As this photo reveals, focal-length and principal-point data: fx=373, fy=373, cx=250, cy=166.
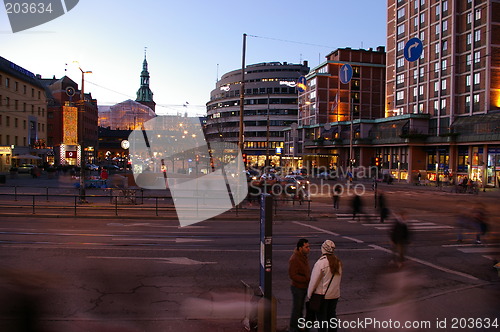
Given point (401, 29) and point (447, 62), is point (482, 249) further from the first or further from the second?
point (401, 29)

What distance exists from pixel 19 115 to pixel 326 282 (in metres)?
64.6

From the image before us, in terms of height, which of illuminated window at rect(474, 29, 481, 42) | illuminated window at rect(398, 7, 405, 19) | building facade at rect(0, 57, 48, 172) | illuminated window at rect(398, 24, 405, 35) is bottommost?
building facade at rect(0, 57, 48, 172)

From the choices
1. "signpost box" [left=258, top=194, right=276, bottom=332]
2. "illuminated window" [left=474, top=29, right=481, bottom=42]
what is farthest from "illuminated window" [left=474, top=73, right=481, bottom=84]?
"signpost box" [left=258, top=194, right=276, bottom=332]

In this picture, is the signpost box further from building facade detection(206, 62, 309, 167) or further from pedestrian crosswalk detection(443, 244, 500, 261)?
building facade detection(206, 62, 309, 167)

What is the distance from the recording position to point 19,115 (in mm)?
58062

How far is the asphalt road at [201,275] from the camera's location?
7.25m

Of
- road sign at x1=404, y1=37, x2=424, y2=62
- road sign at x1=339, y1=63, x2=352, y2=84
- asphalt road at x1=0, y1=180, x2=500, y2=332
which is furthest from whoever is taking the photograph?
road sign at x1=339, y1=63, x2=352, y2=84

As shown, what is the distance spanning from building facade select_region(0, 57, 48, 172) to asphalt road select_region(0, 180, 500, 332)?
43945 millimetres

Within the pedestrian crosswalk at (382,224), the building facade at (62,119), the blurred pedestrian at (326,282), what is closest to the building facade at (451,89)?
the pedestrian crosswalk at (382,224)

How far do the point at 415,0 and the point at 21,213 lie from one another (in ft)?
216

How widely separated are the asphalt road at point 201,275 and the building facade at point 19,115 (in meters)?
43.9

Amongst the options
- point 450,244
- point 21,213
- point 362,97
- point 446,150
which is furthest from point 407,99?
point 21,213

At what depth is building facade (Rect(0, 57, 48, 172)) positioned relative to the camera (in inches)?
2088

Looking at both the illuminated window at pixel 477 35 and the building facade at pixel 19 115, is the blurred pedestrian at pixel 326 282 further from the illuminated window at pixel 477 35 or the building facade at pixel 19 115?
the building facade at pixel 19 115
